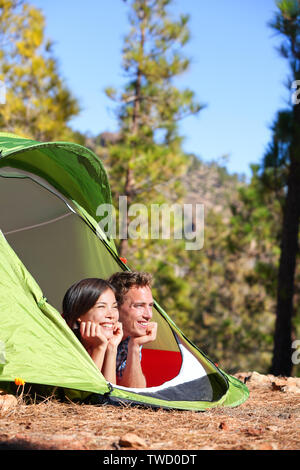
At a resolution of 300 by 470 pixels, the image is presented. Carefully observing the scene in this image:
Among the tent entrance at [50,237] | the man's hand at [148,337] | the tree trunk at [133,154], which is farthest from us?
the tree trunk at [133,154]

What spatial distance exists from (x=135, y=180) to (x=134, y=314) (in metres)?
10.0

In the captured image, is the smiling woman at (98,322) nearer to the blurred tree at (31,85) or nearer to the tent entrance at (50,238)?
the tent entrance at (50,238)

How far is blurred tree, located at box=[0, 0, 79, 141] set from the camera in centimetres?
1488

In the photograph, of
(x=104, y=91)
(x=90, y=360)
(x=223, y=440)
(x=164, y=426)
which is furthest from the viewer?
(x=104, y=91)

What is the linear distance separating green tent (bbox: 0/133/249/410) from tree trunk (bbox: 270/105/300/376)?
3.95m

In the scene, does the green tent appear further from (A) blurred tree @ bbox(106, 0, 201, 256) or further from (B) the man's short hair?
(A) blurred tree @ bbox(106, 0, 201, 256)

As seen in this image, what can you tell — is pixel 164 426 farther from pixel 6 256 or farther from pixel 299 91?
pixel 299 91

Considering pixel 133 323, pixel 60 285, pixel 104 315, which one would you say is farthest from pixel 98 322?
pixel 60 285

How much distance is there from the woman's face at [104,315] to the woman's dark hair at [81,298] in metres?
0.03

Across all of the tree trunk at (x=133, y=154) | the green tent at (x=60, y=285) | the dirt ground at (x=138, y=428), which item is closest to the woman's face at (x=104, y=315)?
the green tent at (x=60, y=285)

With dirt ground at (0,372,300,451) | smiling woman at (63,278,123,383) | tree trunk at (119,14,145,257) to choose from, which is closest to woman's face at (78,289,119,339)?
smiling woman at (63,278,123,383)

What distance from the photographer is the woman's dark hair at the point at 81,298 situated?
127 inches

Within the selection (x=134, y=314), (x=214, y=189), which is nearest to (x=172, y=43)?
(x=134, y=314)
